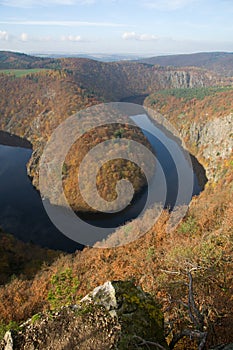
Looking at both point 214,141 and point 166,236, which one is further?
point 214,141

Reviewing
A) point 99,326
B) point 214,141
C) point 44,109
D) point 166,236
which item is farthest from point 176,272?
point 44,109

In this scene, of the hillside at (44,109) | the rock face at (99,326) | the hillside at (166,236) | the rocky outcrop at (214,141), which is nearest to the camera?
the rock face at (99,326)

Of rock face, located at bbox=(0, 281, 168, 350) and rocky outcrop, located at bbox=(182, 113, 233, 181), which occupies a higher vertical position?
rock face, located at bbox=(0, 281, 168, 350)

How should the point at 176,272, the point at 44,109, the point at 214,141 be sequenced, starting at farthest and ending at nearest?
1. the point at 44,109
2. the point at 214,141
3. the point at 176,272

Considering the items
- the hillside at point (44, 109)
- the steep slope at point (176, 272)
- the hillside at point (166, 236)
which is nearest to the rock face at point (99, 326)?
the hillside at point (166, 236)

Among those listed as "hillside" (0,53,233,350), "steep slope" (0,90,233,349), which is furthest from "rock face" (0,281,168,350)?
"steep slope" (0,90,233,349)

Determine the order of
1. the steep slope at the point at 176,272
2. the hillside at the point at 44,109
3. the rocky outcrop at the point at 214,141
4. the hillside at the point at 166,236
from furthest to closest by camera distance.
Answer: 1. the hillside at the point at 44,109
2. the rocky outcrop at the point at 214,141
3. the hillside at the point at 166,236
4. the steep slope at the point at 176,272

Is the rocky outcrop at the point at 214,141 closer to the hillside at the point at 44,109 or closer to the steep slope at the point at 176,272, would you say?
the hillside at the point at 44,109

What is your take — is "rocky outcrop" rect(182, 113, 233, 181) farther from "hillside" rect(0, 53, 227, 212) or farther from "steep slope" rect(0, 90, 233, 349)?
"steep slope" rect(0, 90, 233, 349)

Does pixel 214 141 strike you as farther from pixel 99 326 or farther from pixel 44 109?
pixel 99 326
